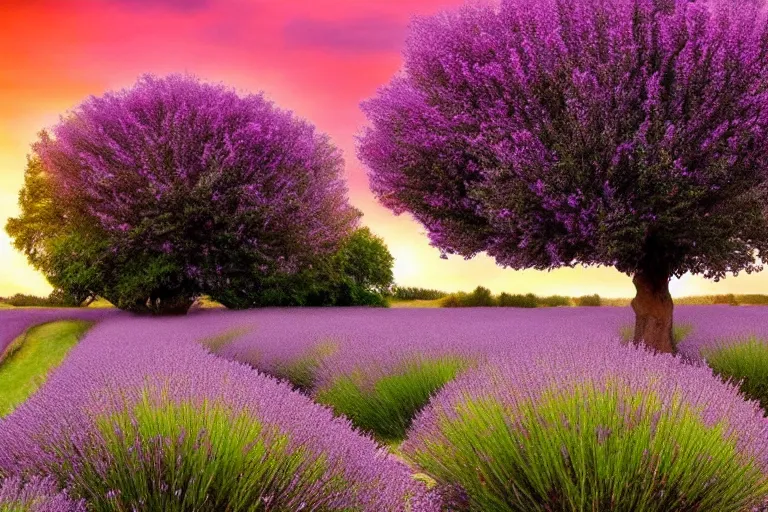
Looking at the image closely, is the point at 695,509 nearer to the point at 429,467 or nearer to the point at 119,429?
the point at 429,467

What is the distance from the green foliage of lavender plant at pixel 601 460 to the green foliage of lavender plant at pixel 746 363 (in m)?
6.01

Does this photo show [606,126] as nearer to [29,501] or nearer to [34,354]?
[29,501]

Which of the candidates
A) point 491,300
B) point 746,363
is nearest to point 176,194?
point 491,300

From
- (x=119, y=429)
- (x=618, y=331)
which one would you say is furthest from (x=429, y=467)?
(x=618, y=331)

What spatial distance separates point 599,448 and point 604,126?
6222mm

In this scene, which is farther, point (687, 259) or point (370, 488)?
point (687, 259)

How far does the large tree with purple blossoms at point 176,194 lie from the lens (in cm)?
1939

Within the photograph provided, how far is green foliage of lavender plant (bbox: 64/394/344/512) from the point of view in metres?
3.33

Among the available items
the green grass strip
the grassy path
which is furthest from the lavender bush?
the grassy path

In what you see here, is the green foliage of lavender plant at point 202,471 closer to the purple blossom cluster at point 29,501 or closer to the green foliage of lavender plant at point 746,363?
the purple blossom cluster at point 29,501

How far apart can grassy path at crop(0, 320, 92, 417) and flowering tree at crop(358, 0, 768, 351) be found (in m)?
8.37

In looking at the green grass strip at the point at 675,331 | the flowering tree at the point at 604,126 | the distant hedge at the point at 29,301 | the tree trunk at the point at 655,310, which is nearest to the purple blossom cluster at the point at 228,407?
the flowering tree at the point at 604,126

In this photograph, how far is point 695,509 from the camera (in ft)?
12.0

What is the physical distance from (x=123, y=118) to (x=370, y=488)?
62.7 feet
